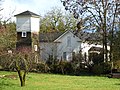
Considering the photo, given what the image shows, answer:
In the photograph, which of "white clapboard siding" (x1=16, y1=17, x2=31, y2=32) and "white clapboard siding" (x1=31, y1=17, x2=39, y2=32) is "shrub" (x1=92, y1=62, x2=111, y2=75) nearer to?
"white clapboard siding" (x1=31, y1=17, x2=39, y2=32)

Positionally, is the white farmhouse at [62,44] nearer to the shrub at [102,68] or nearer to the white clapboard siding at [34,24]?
the white clapboard siding at [34,24]

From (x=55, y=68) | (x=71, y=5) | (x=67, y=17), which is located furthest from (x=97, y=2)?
→ (x=67, y=17)

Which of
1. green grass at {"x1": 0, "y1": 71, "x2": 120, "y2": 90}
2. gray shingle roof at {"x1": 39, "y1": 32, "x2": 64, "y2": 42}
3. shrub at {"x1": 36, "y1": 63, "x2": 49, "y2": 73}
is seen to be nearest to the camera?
green grass at {"x1": 0, "y1": 71, "x2": 120, "y2": 90}

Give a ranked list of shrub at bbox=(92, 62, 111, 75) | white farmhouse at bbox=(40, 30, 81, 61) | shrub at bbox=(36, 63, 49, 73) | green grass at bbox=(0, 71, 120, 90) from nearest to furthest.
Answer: green grass at bbox=(0, 71, 120, 90) < shrub at bbox=(92, 62, 111, 75) < shrub at bbox=(36, 63, 49, 73) < white farmhouse at bbox=(40, 30, 81, 61)

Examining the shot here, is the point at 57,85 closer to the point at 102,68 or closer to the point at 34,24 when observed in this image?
the point at 102,68

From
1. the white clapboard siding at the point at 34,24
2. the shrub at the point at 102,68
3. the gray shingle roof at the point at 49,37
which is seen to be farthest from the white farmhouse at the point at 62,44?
the shrub at the point at 102,68

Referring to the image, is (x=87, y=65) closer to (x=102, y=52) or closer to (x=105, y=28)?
(x=102, y=52)

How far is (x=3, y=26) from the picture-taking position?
3672 centimetres

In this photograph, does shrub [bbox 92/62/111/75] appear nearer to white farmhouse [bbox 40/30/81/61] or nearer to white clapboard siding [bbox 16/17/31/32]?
white farmhouse [bbox 40/30/81/61]

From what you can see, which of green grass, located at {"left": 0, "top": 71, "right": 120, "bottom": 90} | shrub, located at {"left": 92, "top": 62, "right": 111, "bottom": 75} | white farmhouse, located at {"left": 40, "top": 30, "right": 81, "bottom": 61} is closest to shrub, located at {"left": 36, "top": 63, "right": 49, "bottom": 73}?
shrub, located at {"left": 92, "top": 62, "right": 111, "bottom": 75}

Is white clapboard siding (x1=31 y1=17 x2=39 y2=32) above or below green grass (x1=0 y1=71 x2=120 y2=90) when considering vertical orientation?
above

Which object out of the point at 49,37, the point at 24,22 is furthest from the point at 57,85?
the point at 49,37

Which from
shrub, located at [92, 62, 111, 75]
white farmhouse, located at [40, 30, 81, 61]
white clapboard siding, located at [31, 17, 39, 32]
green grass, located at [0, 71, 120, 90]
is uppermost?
white clapboard siding, located at [31, 17, 39, 32]

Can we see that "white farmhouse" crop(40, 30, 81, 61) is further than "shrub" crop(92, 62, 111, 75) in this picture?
Yes
